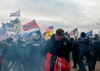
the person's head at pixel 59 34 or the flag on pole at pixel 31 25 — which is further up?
the person's head at pixel 59 34

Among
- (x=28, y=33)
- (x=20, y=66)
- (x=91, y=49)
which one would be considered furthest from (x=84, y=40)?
(x=28, y=33)

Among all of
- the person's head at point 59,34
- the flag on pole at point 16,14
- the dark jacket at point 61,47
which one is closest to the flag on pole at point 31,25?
the flag on pole at point 16,14

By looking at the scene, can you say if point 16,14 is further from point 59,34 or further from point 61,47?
point 59,34

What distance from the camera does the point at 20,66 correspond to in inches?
626

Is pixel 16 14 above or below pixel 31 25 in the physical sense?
above

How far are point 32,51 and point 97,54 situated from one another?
3.54 m

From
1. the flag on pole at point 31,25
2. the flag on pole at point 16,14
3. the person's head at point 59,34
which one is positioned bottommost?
the flag on pole at point 31,25

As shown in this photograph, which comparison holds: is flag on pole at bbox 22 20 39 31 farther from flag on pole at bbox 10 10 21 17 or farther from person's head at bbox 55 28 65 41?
person's head at bbox 55 28 65 41

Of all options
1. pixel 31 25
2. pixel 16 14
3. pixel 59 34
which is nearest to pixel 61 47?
pixel 59 34

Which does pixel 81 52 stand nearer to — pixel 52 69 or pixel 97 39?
pixel 97 39

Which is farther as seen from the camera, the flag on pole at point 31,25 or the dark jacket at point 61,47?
the flag on pole at point 31,25

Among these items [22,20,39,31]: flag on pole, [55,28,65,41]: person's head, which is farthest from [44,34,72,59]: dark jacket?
[22,20,39,31]: flag on pole

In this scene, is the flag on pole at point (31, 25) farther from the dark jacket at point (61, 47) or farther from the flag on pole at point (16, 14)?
the dark jacket at point (61, 47)

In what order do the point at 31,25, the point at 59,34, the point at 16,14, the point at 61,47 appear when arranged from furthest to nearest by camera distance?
the point at 16,14 < the point at 31,25 < the point at 61,47 < the point at 59,34
